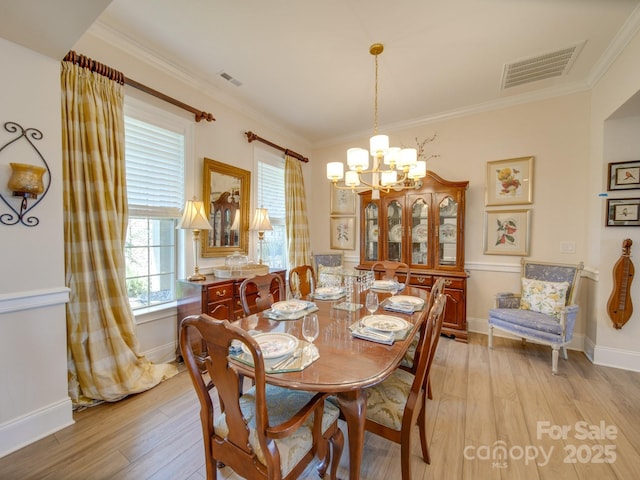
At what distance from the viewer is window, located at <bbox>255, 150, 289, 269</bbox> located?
12.2 feet

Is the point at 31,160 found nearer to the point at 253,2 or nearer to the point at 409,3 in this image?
the point at 253,2

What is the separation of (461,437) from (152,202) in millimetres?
3126

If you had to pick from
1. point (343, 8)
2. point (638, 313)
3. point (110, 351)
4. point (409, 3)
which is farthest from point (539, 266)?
point (110, 351)

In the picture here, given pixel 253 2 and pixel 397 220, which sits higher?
pixel 253 2

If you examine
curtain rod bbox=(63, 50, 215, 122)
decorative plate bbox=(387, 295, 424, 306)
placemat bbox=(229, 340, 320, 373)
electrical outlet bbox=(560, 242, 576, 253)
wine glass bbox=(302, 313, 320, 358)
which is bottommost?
placemat bbox=(229, 340, 320, 373)

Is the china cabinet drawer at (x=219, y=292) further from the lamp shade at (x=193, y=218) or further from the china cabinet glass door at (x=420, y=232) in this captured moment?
the china cabinet glass door at (x=420, y=232)

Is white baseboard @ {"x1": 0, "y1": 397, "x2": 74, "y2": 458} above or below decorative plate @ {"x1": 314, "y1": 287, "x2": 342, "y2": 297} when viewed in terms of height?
below

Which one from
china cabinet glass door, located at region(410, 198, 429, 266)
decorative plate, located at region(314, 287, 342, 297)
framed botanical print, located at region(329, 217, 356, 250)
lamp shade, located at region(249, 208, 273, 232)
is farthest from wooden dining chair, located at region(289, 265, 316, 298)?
framed botanical print, located at region(329, 217, 356, 250)

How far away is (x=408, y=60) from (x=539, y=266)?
2710mm

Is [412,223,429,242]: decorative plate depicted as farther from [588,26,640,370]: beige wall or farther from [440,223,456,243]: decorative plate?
[588,26,640,370]: beige wall

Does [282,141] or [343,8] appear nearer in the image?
[343,8]

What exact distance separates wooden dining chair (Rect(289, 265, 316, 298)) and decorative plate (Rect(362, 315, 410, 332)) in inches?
38.1

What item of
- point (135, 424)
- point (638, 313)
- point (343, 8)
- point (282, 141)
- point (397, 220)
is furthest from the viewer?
point (282, 141)

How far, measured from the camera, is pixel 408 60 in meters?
2.53
